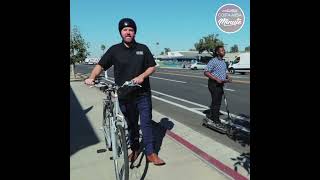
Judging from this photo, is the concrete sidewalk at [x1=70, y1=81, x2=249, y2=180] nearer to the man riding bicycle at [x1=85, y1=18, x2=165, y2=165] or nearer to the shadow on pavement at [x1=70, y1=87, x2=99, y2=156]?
the shadow on pavement at [x1=70, y1=87, x2=99, y2=156]

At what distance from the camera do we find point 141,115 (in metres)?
6.36

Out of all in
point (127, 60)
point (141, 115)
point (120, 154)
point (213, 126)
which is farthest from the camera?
point (213, 126)

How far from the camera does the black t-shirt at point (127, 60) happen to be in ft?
20.1

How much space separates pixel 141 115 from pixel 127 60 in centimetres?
83

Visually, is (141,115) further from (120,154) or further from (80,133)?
(80,133)

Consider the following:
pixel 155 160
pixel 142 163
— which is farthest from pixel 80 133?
pixel 155 160

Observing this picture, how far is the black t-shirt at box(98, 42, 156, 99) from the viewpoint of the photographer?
6137mm

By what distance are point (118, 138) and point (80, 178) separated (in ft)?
3.19

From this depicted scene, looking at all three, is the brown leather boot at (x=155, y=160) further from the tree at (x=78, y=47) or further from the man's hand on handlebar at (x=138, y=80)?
the tree at (x=78, y=47)

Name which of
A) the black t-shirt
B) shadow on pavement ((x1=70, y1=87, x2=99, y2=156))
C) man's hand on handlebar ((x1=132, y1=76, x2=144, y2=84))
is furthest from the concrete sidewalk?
man's hand on handlebar ((x1=132, y1=76, x2=144, y2=84))

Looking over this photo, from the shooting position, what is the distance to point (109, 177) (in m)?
5.91

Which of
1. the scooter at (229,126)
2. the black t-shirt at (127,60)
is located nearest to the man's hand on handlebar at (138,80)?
the black t-shirt at (127,60)

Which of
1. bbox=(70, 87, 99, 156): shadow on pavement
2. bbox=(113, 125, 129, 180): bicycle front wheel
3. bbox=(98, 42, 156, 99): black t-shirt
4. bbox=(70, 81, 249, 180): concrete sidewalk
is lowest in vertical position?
bbox=(70, 81, 249, 180): concrete sidewalk
